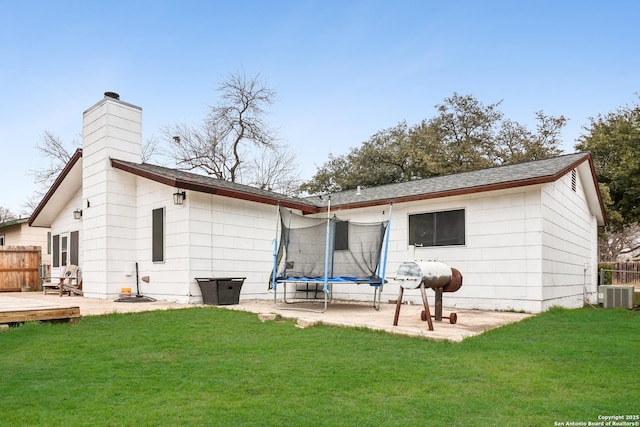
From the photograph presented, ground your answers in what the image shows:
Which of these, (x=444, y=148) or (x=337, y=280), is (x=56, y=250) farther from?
(x=444, y=148)

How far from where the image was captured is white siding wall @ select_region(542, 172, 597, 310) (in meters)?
8.36

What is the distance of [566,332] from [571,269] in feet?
17.1

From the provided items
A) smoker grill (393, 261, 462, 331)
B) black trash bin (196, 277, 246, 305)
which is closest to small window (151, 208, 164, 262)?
black trash bin (196, 277, 246, 305)

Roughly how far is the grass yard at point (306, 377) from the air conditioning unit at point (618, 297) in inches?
184

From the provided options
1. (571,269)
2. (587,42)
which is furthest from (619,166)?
(571,269)

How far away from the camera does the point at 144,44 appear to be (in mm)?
13250

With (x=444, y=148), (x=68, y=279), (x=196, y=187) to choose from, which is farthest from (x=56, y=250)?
(x=444, y=148)

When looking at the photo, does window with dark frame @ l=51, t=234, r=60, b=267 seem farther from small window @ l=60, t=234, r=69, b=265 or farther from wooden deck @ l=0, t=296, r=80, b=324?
wooden deck @ l=0, t=296, r=80, b=324

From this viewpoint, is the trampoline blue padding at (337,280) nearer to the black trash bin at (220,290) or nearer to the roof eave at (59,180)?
the black trash bin at (220,290)

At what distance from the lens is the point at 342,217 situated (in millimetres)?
10984

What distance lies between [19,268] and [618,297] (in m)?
16.3

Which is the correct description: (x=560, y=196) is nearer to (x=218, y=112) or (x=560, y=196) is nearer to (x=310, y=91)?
(x=310, y=91)

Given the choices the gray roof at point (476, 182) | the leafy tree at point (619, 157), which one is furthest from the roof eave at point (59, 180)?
the leafy tree at point (619, 157)

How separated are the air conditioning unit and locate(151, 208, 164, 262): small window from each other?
9310mm
